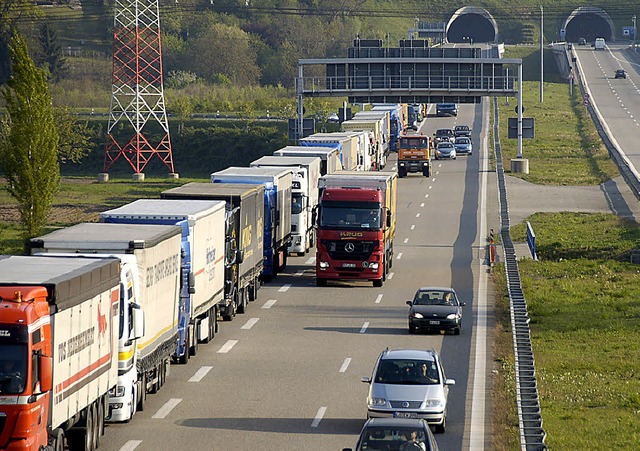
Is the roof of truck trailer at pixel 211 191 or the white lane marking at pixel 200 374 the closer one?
the white lane marking at pixel 200 374

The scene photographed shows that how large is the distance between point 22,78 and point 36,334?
123 feet

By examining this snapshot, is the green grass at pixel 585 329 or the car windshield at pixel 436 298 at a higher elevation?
the car windshield at pixel 436 298

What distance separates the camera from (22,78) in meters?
56.5

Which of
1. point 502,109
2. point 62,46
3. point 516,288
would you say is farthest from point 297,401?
point 62,46

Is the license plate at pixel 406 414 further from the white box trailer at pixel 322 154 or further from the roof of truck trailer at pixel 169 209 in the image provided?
the white box trailer at pixel 322 154

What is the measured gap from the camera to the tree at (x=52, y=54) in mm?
166625

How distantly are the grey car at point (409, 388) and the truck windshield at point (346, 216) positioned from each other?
744 inches

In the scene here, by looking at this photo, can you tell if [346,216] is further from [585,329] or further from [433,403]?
[433,403]

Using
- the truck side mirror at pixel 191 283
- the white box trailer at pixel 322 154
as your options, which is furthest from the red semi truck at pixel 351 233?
the truck side mirror at pixel 191 283

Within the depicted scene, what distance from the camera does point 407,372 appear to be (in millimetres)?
26672

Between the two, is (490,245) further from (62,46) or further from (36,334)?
(62,46)

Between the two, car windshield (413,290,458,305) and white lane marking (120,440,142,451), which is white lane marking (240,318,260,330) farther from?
white lane marking (120,440,142,451)

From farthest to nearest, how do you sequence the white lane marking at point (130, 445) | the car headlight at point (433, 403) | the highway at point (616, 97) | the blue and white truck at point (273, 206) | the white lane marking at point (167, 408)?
the highway at point (616, 97)
the blue and white truck at point (273, 206)
the white lane marking at point (167, 408)
the car headlight at point (433, 403)
the white lane marking at point (130, 445)

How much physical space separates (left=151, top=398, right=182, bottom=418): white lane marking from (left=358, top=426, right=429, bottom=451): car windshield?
7.81 m
